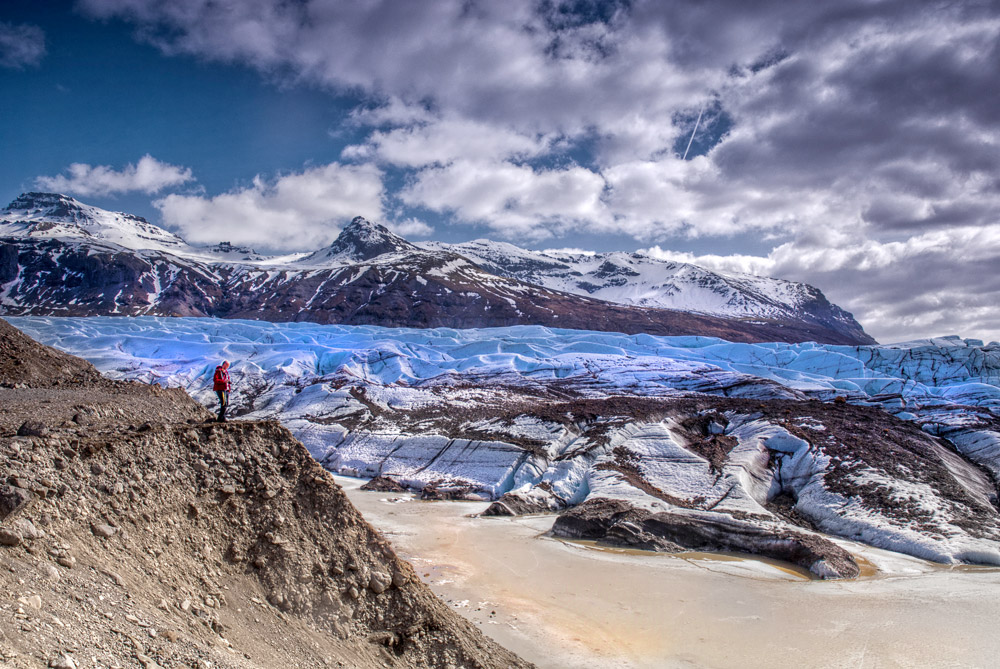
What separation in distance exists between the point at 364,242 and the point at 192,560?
615 feet

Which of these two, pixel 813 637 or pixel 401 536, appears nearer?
pixel 813 637

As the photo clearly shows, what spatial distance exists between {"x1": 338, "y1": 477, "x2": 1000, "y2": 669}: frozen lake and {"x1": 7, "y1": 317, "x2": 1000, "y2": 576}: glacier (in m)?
1.30

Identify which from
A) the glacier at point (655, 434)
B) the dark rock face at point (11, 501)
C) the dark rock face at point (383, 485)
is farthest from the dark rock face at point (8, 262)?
the dark rock face at point (11, 501)

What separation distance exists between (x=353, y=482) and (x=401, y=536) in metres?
8.71

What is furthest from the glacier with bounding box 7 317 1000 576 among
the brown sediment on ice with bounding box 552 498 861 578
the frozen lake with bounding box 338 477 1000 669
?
the frozen lake with bounding box 338 477 1000 669

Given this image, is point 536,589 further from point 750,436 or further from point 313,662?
point 750,436

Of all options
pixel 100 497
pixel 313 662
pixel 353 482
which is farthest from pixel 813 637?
pixel 353 482

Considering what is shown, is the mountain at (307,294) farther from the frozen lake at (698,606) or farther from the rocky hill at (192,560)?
the rocky hill at (192,560)

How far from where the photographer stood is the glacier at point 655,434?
641 inches

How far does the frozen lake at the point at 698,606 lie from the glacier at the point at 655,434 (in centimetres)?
130

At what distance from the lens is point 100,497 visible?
219 inches

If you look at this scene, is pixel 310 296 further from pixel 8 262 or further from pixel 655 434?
pixel 655 434

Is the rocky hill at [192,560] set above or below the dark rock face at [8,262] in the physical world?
below

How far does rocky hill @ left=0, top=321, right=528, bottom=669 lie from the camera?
4.39 metres
